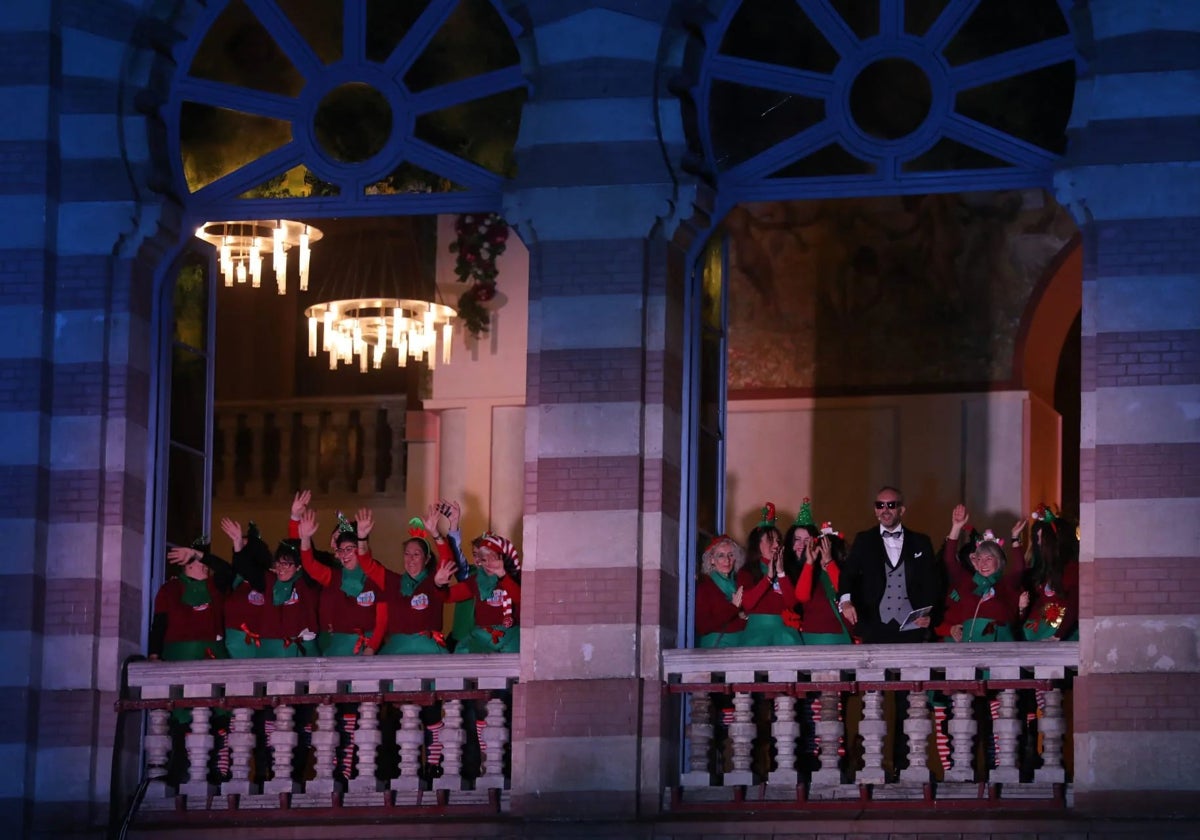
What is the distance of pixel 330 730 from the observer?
1747cm

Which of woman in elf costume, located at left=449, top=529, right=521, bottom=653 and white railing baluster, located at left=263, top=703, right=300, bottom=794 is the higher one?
woman in elf costume, located at left=449, top=529, right=521, bottom=653

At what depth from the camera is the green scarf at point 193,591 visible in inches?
714

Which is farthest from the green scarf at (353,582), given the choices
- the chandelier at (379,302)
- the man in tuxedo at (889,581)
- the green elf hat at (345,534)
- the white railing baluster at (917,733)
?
the chandelier at (379,302)

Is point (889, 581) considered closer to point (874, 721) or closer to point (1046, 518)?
point (874, 721)

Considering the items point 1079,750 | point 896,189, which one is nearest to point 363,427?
point 896,189

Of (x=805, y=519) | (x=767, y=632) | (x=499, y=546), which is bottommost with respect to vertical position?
(x=767, y=632)

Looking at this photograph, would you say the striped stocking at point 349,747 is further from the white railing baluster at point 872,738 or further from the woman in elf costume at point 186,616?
the white railing baluster at point 872,738

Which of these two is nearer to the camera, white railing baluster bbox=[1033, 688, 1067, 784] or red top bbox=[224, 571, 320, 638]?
white railing baluster bbox=[1033, 688, 1067, 784]

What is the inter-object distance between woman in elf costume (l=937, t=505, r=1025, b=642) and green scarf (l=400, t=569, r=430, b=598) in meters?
3.23

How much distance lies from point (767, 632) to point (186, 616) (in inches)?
147

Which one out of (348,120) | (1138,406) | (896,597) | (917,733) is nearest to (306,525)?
(348,120)

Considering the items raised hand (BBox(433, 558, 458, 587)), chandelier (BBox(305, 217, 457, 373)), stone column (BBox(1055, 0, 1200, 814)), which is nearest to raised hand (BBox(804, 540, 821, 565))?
stone column (BBox(1055, 0, 1200, 814))

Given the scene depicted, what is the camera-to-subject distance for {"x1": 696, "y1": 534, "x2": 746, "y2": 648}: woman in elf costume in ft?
57.2

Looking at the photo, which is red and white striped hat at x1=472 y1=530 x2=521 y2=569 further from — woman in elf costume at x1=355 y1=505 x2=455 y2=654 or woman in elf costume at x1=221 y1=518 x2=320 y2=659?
woman in elf costume at x1=221 y1=518 x2=320 y2=659
